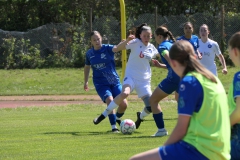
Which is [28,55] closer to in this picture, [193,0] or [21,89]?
[21,89]

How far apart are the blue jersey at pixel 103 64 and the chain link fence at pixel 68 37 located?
1353 cm

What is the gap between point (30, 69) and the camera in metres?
25.6

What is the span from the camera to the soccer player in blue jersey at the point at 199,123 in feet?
14.5

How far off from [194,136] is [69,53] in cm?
2188

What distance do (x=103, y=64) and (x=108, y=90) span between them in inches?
20.2

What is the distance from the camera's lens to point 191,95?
441 centimetres

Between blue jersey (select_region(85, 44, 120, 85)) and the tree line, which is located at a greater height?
the tree line

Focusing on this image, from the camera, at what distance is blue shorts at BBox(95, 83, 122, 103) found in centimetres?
1142

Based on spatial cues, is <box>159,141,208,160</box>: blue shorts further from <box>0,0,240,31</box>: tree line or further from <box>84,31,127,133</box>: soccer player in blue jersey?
<box>0,0,240,31</box>: tree line

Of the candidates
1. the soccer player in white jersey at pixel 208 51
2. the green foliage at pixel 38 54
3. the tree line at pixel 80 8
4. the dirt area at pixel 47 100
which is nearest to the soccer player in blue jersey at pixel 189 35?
the soccer player in white jersey at pixel 208 51

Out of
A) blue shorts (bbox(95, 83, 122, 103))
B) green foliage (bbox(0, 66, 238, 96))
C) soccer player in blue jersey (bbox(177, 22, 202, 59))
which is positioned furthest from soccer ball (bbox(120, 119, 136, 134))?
green foliage (bbox(0, 66, 238, 96))

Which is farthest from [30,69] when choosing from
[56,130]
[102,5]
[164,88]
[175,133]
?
[175,133]

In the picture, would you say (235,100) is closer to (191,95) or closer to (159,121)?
(191,95)

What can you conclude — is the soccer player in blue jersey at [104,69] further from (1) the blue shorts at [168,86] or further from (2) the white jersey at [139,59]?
(1) the blue shorts at [168,86]
